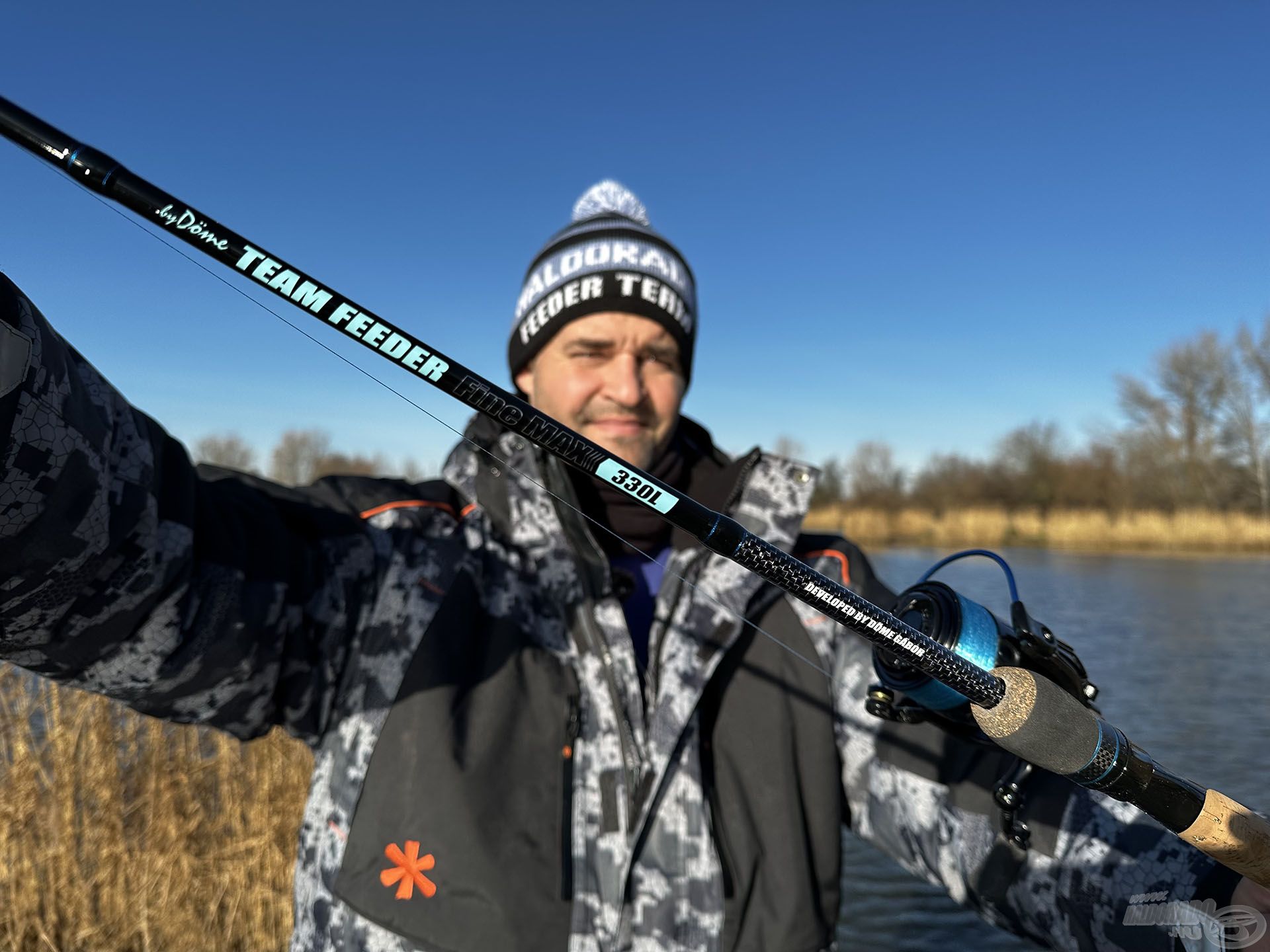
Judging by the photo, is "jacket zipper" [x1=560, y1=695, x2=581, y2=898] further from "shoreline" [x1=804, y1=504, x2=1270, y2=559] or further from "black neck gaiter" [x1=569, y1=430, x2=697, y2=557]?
"shoreline" [x1=804, y1=504, x2=1270, y2=559]

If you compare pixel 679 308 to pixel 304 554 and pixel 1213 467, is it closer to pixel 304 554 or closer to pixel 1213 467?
pixel 304 554

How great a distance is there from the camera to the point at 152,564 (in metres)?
1.51

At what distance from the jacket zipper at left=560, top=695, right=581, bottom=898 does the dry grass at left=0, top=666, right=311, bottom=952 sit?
2.66 metres

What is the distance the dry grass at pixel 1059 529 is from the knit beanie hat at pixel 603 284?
1772cm

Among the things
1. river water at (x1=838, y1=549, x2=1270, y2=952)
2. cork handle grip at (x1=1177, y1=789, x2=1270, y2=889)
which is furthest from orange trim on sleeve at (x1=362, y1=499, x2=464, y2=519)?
river water at (x1=838, y1=549, x2=1270, y2=952)

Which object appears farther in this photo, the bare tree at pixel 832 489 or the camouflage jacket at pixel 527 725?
the bare tree at pixel 832 489

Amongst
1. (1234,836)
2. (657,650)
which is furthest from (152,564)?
(1234,836)

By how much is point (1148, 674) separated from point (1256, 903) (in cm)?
1082

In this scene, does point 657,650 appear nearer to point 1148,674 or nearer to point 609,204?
point 609,204

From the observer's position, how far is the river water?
5848 millimetres

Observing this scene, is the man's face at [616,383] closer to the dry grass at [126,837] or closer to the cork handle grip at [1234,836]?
the cork handle grip at [1234,836]

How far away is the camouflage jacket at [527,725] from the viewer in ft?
5.24

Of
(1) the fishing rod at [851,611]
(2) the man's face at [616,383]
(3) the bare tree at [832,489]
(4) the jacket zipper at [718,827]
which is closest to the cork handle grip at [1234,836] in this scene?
(1) the fishing rod at [851,611]

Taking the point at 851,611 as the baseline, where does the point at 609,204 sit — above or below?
above
